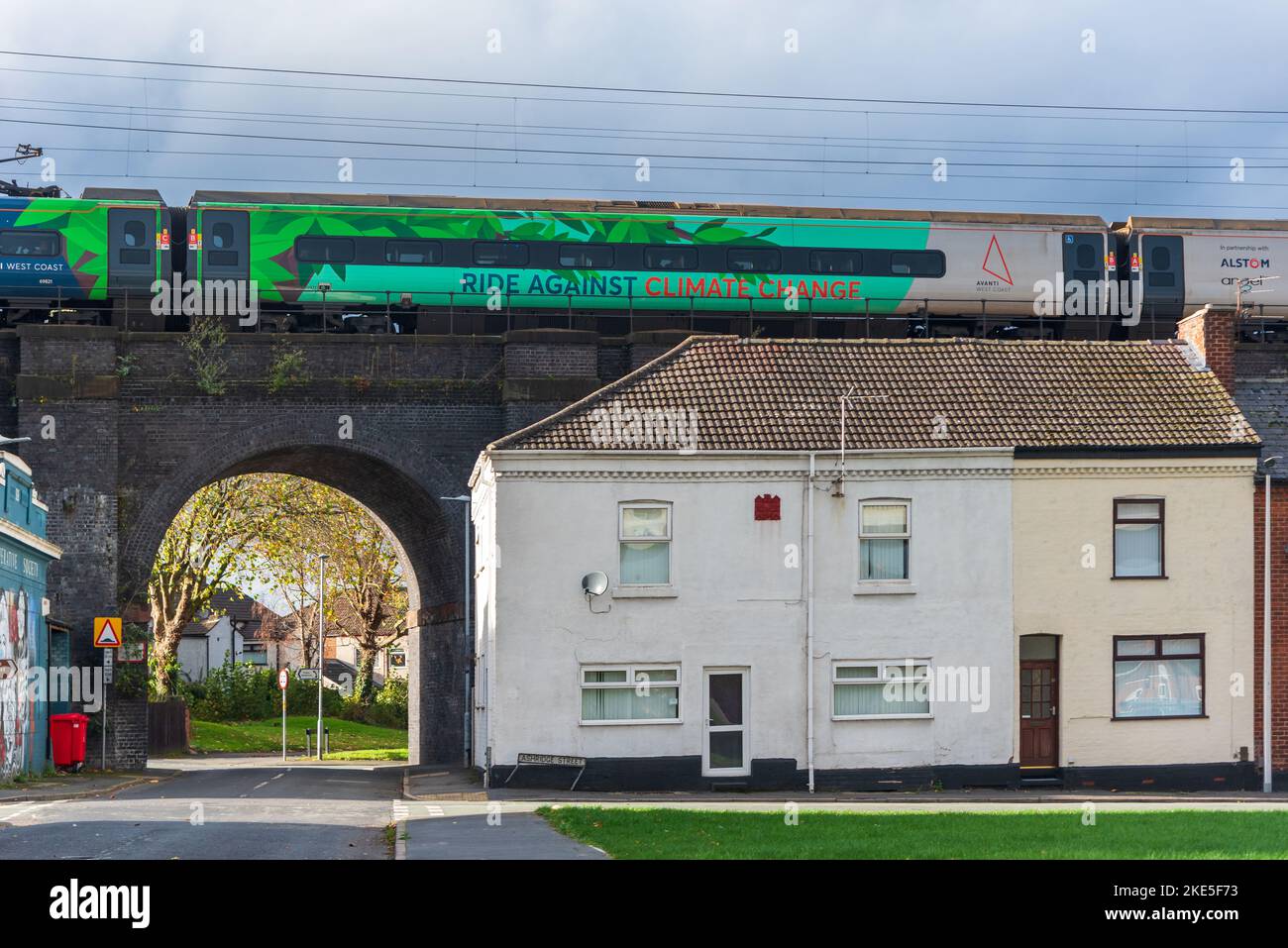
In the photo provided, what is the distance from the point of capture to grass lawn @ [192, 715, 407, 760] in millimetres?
57469

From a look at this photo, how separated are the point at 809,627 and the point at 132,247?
19.3 m

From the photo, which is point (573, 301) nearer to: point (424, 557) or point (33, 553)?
point (424, 557)

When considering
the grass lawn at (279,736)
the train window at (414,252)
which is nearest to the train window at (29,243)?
the train window at (414,252)

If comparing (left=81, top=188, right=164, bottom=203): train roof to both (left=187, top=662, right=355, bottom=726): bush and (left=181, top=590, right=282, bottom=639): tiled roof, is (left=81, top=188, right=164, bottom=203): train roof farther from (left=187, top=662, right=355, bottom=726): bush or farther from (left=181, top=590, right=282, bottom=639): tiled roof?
(left=181, top=590, right=282, bottom=639): tiled roof

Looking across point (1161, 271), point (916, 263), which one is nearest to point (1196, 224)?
point (1161, 271)

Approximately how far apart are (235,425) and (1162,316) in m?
23.6

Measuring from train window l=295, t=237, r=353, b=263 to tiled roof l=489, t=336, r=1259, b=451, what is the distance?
1139cm

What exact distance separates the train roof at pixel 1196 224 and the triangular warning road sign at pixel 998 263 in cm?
374

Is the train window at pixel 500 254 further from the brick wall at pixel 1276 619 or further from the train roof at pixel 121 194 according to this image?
the brick wall at pixel 1276 619

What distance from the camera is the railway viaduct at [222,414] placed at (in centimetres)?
3728

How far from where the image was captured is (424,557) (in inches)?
1713

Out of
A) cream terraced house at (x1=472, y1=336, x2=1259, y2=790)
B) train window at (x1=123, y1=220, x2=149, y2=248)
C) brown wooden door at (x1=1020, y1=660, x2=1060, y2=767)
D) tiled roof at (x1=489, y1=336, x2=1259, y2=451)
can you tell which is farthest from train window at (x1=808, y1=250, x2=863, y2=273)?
train window at (x1=123, y1=220, x2=149, y2=248)

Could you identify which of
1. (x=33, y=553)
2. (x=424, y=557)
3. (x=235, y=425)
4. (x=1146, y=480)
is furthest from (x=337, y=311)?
(x=1146, y=480)
